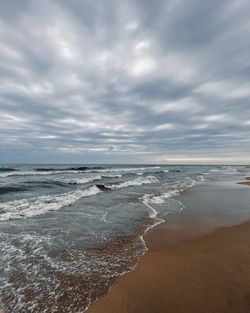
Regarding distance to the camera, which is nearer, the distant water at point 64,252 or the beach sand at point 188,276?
the beach sand at point 188,276

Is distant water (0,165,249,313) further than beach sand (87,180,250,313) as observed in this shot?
Yes


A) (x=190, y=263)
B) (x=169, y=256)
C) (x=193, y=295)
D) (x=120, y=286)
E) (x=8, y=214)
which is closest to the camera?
(x=193, y=295)

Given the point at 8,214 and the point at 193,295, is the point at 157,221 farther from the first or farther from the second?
the point at 8,214

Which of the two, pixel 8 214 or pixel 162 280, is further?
A: pixel 8 214

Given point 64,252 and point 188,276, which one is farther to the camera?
point 64,252

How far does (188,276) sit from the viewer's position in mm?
4547

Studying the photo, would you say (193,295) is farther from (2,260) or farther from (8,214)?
(8,214)

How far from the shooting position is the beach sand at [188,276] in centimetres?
366

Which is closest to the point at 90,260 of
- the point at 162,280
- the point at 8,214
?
the point at 162,280

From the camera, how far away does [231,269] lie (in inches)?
189

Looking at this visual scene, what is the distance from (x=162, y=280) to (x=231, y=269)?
60.2 inches

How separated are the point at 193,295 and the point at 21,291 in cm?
300

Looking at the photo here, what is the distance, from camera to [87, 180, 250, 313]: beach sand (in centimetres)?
366

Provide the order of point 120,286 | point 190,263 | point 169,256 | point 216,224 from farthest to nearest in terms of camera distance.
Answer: point 216,224 → point 169,256 → point 190,263 → point 120,286
